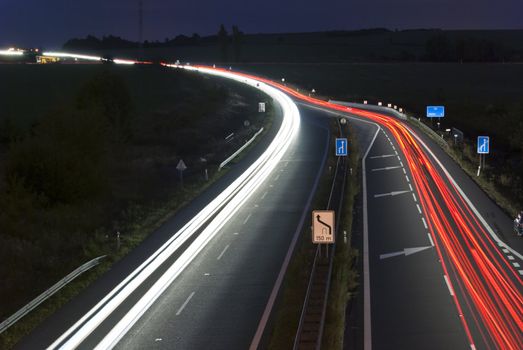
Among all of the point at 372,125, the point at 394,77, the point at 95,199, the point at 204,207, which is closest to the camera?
the point at 204,207

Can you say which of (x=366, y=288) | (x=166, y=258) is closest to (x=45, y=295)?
(x=166, y=258)

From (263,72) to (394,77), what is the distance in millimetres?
28446

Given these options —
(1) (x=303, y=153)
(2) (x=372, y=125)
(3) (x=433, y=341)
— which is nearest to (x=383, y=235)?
(3) (x=433, y=341)

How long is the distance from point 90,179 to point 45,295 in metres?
20.4

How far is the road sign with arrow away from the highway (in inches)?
76.7

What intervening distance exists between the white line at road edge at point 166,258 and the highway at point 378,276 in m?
0.08

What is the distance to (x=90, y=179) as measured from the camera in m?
39.4

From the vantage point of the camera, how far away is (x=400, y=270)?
2447 centimetres

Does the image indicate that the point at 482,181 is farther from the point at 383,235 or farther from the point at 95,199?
the point at 95,199

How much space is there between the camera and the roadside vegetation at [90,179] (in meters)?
24.9

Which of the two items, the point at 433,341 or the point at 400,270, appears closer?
the point at 433,341

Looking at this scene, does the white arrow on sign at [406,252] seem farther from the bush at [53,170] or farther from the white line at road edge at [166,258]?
the bush at [53,170]

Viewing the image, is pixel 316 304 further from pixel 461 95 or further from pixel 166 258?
pixel 461 95

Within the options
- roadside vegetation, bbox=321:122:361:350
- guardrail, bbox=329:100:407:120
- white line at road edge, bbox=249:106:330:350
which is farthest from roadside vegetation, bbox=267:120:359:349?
guardrail, bbox=329:100:407:120
